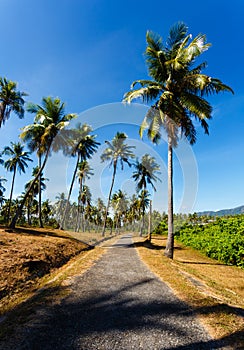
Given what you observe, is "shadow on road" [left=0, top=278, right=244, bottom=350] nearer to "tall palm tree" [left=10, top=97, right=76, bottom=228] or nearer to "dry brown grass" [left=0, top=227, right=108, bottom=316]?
"dry brown grass" [left=0, top=227, right=108, bottom=316]

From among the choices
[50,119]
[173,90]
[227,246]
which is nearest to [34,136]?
[50,119]

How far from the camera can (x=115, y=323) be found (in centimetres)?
407

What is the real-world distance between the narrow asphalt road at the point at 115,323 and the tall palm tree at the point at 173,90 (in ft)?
28.3

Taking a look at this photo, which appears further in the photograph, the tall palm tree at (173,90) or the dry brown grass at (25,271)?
the tall palm tree at (173,90)

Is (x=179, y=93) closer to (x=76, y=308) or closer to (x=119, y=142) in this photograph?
(x=76, y=308)

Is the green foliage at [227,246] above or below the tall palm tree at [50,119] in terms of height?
below

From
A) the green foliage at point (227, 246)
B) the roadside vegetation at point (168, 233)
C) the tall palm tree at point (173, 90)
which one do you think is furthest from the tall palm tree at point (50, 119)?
the green foliage at point (227, 246)

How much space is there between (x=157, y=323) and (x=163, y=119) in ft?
41.2

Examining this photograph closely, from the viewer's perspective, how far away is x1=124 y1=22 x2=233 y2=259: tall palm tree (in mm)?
13711

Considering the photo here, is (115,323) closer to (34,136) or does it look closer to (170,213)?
(170,213)

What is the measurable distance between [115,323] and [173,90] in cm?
1454

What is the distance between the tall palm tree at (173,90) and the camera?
45.0 feet

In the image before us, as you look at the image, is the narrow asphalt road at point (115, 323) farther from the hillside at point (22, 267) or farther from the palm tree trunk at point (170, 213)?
the palm tree trunk at point (170, 213)

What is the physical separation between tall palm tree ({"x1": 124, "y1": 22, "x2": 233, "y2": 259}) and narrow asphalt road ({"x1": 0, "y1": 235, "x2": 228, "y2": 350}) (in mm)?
8617
